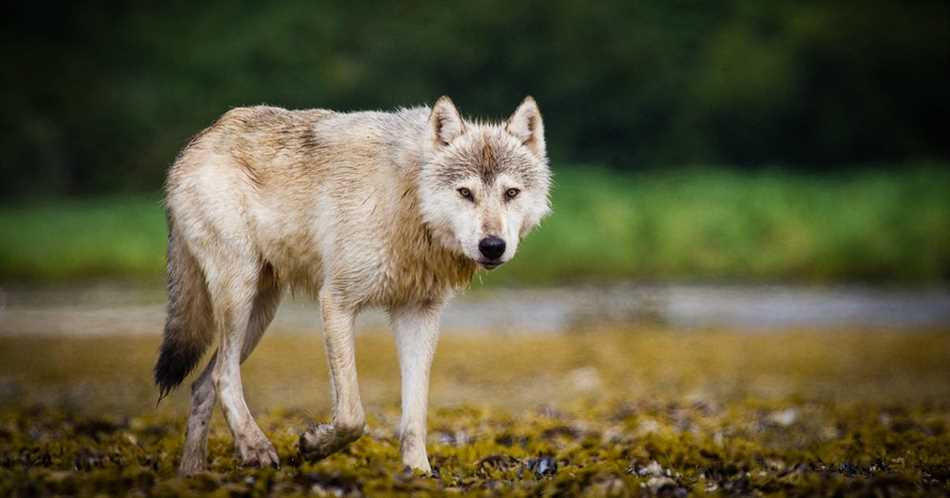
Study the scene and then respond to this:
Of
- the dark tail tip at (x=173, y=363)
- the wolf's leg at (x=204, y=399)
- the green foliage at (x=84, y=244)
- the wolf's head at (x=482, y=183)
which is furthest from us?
the green foliage at (x=84, y=244)

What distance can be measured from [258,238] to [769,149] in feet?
79.4

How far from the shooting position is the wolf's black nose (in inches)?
240

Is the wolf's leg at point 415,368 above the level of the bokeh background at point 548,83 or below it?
below

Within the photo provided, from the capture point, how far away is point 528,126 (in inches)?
271

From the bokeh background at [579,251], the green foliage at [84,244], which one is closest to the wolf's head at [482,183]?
the bokeh background at [579,251]

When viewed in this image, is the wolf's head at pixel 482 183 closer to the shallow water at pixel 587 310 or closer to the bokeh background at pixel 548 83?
the shallow water at pixel 587 310

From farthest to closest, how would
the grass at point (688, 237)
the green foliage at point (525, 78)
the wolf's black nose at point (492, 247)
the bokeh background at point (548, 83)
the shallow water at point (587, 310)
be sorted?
the green foliage at point (525, 78) → the bokeh background at point (548, 83) → the grass at point (688, 237) → the shallow water at point (587, 310) → the wolf's black nose at point (492, 247)

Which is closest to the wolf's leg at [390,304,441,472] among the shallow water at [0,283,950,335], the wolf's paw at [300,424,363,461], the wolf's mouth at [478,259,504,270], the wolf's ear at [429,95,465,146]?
the wolf's paw at [300,424,363,461]

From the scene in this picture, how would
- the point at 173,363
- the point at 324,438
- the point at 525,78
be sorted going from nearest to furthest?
the point at 324,438 < the point at 173,363 < the point at 525,78

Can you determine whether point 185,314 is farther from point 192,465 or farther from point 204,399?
point 192,465

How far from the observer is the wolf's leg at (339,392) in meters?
6.29

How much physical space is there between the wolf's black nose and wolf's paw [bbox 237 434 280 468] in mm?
1805

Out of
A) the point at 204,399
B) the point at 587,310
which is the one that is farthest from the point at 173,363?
the point at 587,310

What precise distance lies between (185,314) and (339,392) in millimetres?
1406
